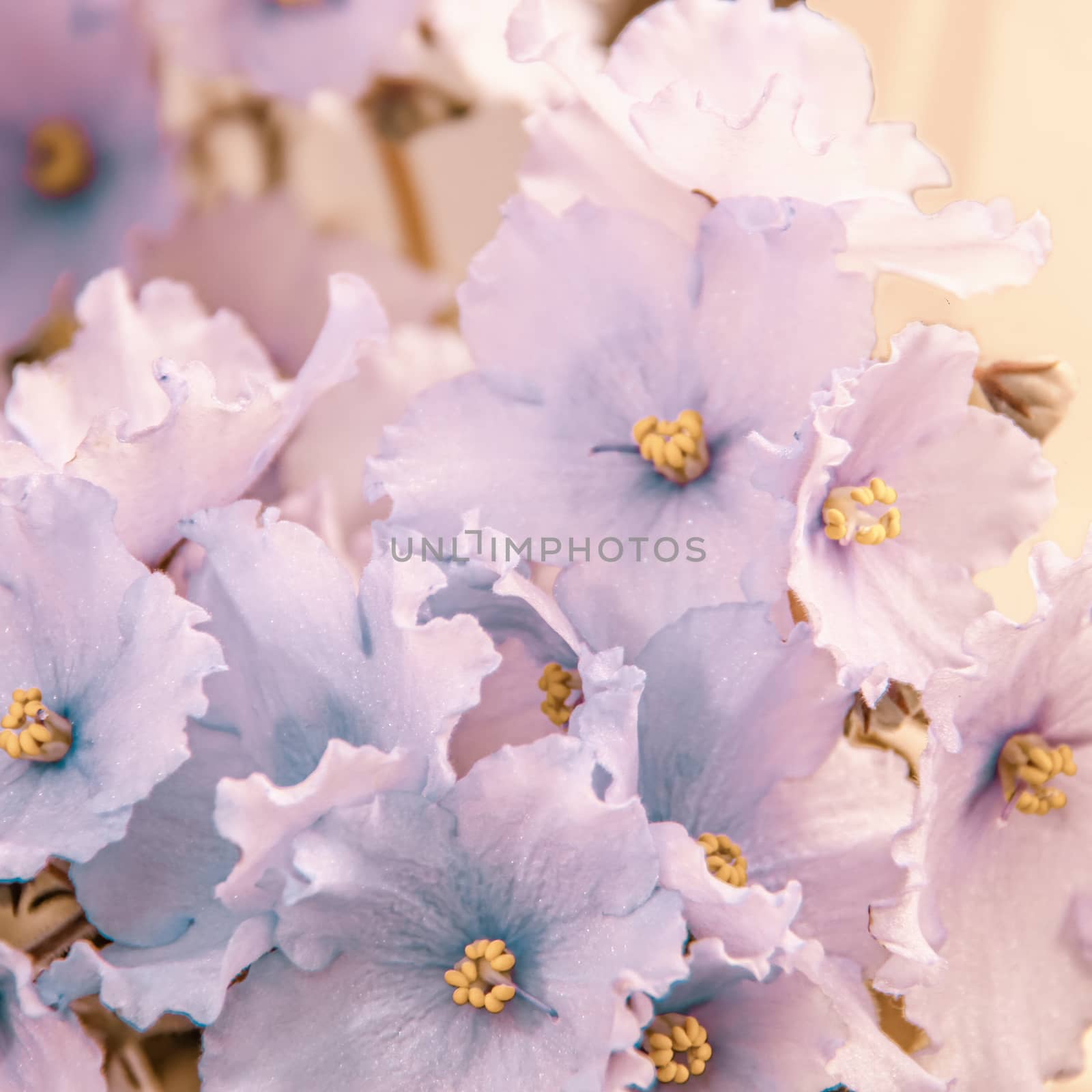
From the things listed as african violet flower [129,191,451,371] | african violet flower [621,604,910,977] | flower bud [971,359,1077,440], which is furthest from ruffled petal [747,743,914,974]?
african violet flower [129,191,451,371]

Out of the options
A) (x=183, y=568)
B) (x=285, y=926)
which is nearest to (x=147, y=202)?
(x=183, y=568)

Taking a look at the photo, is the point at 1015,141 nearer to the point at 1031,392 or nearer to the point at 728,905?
the point at 1031,392

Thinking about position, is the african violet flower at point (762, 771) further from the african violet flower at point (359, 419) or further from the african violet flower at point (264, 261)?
the african violet flower at point (264, 261)

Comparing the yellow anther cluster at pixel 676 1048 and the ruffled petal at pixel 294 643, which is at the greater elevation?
the ruffled petal at pixel 294 643

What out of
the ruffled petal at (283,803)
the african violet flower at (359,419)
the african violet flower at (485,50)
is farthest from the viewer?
the african violet flower at (485,50)

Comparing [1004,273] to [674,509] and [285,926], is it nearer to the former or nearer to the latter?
[674,509]

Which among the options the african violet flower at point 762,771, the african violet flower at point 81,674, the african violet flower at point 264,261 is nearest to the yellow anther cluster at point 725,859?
the african violet flower at point 762,771
